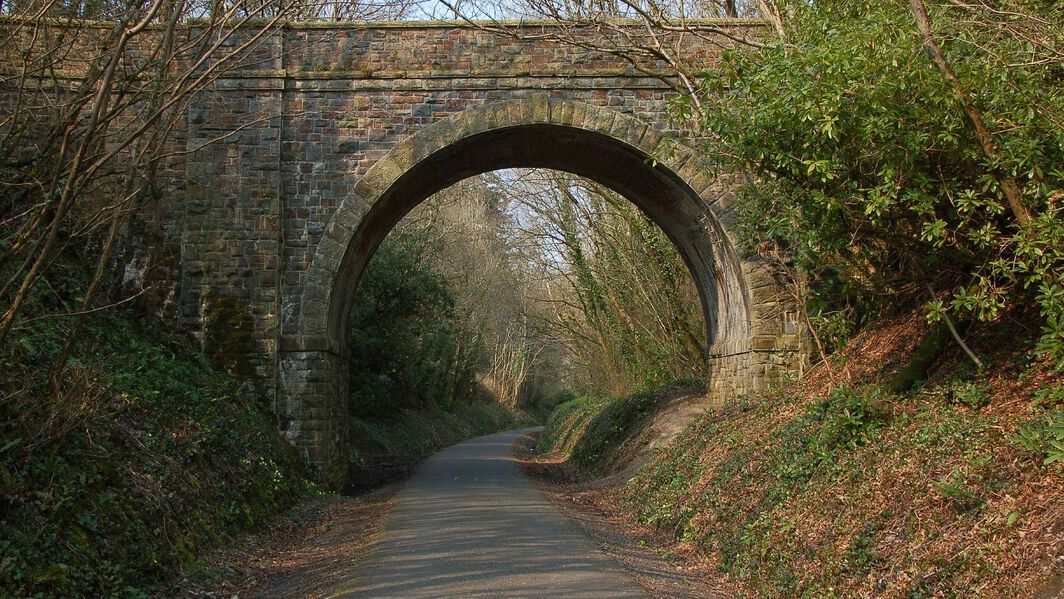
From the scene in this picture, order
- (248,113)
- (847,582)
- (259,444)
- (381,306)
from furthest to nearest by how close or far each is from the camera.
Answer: (381,306), (248,113), (259,444), (847,582)

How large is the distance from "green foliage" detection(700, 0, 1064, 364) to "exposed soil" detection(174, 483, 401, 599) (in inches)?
197

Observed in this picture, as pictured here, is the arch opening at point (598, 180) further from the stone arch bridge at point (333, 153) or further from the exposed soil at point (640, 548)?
the exposed soil at point (640, 548)

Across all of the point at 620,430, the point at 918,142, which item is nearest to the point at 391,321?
the point at 620,430

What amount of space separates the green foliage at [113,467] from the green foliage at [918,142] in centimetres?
579

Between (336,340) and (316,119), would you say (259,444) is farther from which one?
(316,119)

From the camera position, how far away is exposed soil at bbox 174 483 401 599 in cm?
700

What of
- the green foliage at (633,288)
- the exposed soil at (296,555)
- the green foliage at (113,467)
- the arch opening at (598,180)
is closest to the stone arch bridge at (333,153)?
the arch opening at (598,180)

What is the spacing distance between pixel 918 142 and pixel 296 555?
673 cm

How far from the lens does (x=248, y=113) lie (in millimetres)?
12945

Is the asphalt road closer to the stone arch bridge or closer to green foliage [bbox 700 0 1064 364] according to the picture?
the stone arch bridge

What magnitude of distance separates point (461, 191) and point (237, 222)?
72.0 feet

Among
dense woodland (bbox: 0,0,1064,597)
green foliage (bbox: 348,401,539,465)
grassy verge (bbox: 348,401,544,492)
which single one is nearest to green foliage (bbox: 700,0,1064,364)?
dense woodland (bbox: 0,0,1064,597)

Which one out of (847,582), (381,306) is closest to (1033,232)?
(847,582)

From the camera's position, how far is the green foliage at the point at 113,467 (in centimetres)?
582
